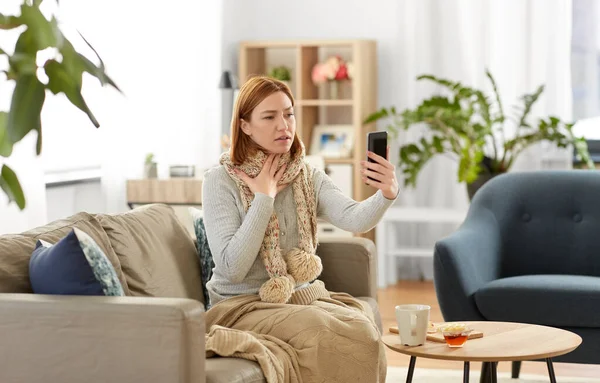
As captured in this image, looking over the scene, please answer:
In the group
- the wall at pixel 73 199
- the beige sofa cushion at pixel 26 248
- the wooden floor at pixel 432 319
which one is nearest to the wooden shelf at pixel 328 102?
the wooden floor at pixel 432 319

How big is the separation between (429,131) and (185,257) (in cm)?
331

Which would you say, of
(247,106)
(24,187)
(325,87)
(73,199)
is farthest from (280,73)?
(247,106)

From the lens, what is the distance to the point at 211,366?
87.5 inches

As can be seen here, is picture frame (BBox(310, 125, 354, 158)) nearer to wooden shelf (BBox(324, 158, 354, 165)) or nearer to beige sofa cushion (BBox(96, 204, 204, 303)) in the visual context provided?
wooden shelf (BBox(324, 158, 354, 165))

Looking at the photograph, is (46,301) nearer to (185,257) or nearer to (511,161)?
(185,257)

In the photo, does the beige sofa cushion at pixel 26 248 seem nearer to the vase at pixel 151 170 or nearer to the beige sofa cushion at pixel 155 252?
the beige sofa cushion at pixel 155 252

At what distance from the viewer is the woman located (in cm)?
242

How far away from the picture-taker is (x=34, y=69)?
0.64 metres

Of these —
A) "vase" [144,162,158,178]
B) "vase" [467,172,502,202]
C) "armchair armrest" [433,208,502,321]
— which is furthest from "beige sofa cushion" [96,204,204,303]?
"vase" [467,172,502,202]

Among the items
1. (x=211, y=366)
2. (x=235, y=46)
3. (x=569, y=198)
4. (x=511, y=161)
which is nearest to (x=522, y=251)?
(x=569, y=198)

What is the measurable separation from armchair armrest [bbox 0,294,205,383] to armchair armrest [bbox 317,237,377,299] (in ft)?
4.25

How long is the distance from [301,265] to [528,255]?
1544 mm

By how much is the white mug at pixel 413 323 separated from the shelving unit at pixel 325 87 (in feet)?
11.3

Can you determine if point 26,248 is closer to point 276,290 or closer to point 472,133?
point 276,290
